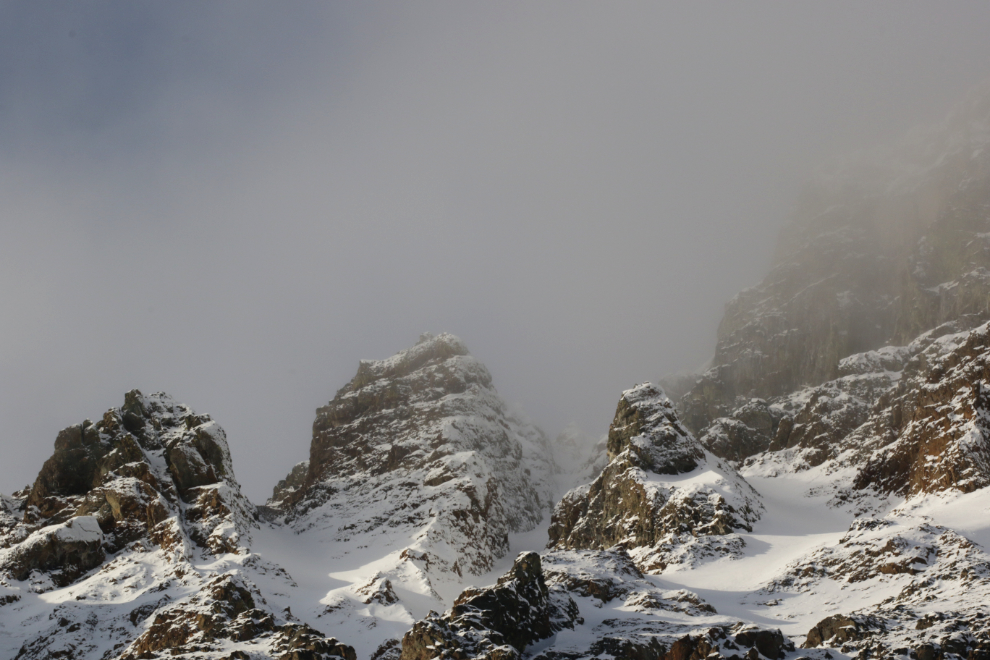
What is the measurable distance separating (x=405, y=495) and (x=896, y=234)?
133 m

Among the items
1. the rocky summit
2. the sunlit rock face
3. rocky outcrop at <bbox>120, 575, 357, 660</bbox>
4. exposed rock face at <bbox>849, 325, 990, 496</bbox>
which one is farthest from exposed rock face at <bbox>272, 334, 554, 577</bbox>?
exposed rock face at <bbox>849, 325, 990, 496</bbox>

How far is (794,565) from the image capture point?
87.2m

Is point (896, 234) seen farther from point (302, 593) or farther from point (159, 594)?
point (159, 594)

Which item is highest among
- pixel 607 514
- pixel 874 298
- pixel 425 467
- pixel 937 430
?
pixel 874 298

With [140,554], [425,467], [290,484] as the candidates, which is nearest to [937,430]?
[425,467]

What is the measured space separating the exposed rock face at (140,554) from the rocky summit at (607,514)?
1.26 ft

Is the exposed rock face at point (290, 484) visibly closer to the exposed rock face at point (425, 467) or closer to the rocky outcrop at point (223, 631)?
the exposed rock face at point (425, 467)

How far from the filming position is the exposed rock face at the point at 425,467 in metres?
131

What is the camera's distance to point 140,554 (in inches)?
4267

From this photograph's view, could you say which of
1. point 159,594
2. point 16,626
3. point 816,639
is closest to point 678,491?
point 816,639

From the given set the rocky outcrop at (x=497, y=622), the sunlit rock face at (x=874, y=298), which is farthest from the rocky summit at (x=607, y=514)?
the sunlit rock face at (x=874, y=298)

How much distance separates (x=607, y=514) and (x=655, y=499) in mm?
11368

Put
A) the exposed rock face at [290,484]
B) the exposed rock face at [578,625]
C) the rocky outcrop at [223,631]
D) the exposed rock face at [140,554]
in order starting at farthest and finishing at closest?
the exposed rock face at [290,484], the exposed rock face at [140,554], the rocky outcrop at [223,631], the exposed rock face at [578,625]

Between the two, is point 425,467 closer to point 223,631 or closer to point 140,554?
point 140,554
